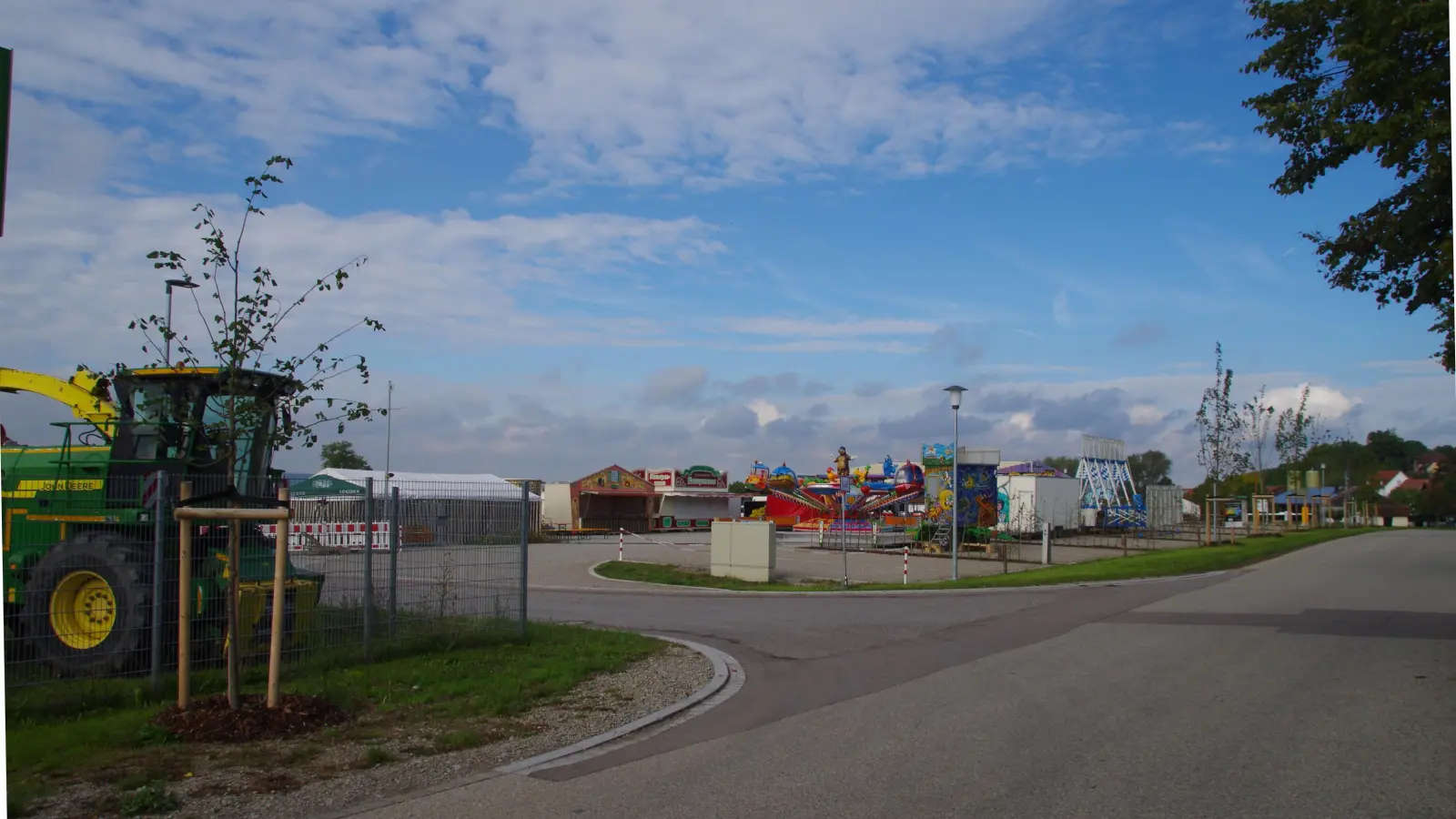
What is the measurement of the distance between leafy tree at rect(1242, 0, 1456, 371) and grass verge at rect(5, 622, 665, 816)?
10904 mm

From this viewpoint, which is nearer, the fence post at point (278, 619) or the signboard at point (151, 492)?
the fence post at point (278, 619)

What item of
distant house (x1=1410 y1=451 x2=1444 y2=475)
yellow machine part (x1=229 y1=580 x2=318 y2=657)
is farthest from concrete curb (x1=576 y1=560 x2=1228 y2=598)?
distant house (x1=1410 y1=451 x2=1444 y2=475)

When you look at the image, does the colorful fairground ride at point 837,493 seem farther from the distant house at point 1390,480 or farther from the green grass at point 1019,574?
the distant house at point 1390,480

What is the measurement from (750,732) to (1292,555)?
35.4 m

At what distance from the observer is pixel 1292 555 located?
37.8 meters

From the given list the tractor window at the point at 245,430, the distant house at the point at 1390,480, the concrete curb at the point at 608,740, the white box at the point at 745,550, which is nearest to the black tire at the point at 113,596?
the tractor window at the point at 245,430

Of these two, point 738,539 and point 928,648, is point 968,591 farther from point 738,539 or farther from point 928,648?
point 928,648

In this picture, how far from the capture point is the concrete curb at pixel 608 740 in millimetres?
6945

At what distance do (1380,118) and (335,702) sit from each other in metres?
14.0

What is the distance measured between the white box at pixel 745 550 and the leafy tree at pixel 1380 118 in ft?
50.8

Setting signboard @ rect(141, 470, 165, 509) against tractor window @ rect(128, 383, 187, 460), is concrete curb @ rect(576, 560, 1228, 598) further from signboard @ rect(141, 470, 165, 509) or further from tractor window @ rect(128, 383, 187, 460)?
signboard @ rect(141, 470, 165, 509)

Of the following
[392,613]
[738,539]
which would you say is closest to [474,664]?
[392,613]

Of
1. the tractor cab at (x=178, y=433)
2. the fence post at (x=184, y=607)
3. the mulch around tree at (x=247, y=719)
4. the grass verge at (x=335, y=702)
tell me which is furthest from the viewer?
the tractor cab at (x=178, y=433)

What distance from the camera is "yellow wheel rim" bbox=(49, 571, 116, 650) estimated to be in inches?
388
